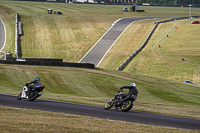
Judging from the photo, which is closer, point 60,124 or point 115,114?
point 60,124

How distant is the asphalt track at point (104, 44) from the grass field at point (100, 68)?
5.42 feet

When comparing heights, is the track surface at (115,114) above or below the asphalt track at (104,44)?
above

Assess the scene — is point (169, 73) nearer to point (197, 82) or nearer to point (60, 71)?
point (197, 82)

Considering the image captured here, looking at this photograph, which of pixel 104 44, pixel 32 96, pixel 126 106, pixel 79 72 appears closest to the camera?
pixel 126 106

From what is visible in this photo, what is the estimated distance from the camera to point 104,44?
80438 mm

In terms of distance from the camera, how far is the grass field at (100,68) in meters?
25.2

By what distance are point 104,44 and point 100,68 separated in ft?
87.4

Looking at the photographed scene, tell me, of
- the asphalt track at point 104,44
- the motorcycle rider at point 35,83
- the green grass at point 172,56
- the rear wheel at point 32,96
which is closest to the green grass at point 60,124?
the motorcycle rider at point 35,83

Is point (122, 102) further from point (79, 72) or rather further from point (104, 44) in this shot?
point (104, 44)

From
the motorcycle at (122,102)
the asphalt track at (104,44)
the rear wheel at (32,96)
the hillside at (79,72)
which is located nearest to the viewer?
the motorcycle at (122,102)

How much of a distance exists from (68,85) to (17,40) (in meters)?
48.2

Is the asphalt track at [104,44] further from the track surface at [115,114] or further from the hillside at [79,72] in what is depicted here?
the track surface at [115,114]

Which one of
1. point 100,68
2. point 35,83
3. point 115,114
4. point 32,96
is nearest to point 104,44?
point 100,68

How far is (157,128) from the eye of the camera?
14.8m
